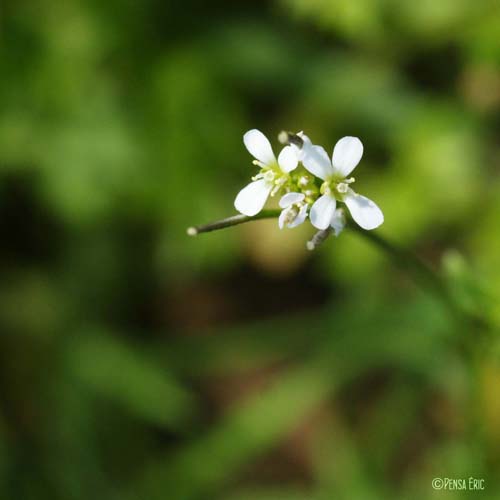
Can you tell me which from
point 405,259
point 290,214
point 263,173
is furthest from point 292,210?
point 405,259

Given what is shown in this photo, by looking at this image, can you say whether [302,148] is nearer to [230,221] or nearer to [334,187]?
[334,187]

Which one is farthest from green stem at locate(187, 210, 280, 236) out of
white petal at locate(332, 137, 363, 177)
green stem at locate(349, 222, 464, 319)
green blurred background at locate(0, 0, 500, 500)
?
green blurred background at locate(0, 0, 500, 500)

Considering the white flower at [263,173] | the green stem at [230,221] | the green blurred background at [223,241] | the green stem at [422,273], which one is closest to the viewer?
the green stem at [230,221]

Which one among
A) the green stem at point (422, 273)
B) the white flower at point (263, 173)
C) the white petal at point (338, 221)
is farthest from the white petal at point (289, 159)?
the green stem at point (422, 273)

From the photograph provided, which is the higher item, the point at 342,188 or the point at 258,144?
the point at 258,144

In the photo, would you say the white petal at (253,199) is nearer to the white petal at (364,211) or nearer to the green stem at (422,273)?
the white petal at (364,211)

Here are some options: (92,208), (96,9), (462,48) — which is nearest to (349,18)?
(462,48)

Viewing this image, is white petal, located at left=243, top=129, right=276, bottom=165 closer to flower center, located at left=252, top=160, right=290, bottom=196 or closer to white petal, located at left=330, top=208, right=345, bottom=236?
flower center, located at left=252, top=160, right=290, bottom=196
